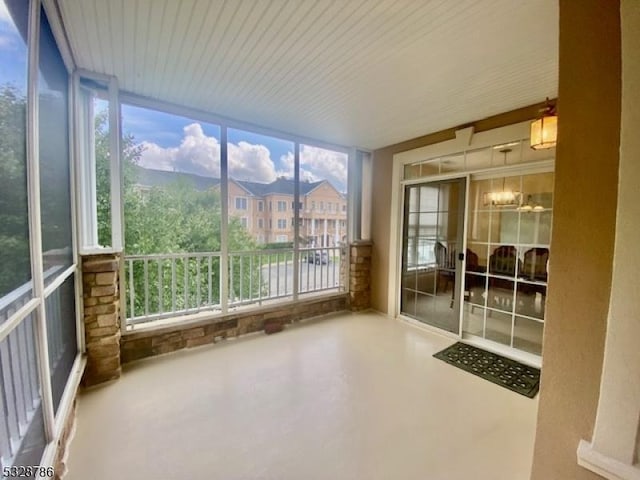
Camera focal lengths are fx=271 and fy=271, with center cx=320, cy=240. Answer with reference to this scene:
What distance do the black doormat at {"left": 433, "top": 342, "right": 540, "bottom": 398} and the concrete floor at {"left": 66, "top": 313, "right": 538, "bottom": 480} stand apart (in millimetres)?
139

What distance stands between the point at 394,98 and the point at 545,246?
7.01ft

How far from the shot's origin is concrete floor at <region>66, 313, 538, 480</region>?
159 cm

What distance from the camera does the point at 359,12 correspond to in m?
1.57

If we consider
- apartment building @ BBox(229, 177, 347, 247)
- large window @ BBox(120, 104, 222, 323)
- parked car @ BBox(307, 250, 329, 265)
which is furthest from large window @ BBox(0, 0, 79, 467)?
parked car @ BBox(307, 250, 329, 265)

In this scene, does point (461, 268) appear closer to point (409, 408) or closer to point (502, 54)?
point (409, 408)

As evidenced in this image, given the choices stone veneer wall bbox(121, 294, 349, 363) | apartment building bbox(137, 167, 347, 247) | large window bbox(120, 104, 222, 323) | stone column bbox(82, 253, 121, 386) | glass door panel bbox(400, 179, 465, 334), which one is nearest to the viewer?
stone column bbox(82, 253, 121, 386)

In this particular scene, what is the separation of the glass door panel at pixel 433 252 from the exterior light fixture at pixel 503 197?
→ 0.92ft

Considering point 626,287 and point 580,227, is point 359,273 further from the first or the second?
point 626,287

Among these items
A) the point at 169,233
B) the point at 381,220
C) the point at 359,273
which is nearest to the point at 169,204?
the point at 169,233

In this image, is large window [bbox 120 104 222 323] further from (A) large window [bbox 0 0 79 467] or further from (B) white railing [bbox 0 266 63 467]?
(B) white railing [bbox 0 266 63 467]

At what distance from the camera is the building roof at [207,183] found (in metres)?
2.98

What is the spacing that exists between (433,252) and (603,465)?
2.87 meters

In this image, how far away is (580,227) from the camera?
111cm

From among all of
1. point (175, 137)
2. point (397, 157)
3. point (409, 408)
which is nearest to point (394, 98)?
point (397, 157)
